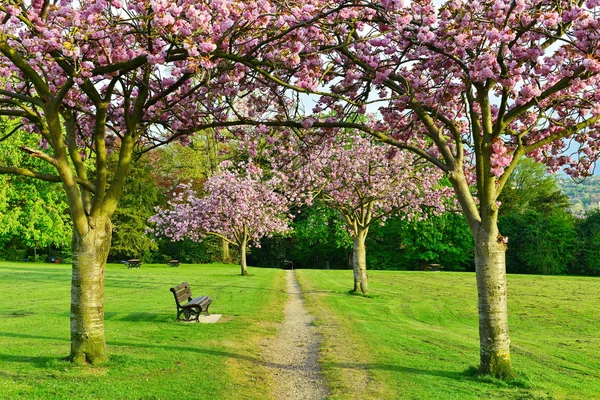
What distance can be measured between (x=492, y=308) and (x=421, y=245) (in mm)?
49215

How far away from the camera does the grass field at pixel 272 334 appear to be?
8.84 m

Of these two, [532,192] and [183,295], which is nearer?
[183,295]

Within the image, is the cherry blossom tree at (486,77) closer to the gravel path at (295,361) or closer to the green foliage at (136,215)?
the gravel path at (295,361)

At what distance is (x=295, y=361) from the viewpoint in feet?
36.8

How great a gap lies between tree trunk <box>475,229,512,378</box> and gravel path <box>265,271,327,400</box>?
3.13 metres

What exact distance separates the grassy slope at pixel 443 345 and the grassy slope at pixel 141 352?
1802mm

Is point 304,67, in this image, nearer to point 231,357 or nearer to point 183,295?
point 231,357

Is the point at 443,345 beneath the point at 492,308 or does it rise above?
beneath

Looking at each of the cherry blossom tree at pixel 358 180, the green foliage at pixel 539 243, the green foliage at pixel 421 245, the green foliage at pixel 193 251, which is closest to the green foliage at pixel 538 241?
the green foliage at pixel 539 243

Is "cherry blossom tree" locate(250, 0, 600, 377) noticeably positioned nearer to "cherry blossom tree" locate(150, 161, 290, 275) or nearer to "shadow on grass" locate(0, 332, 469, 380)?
"shadow on grass" locate(0, 332, 469, 380)

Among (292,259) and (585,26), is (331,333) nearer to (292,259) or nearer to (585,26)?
(585,26)

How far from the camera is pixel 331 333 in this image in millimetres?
14383

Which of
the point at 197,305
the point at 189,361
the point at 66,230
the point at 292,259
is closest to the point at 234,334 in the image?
the point at 197,305

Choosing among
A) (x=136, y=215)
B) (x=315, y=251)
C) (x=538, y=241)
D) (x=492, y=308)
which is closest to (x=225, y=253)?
(x=136, y=215)
